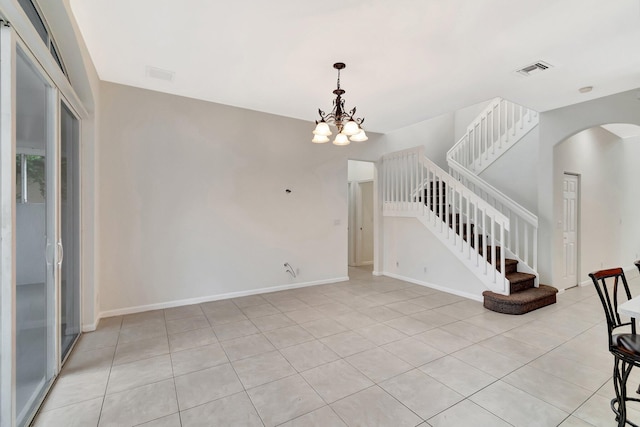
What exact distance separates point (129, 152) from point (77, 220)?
3.59 ft

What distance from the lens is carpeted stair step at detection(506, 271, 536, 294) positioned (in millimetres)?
4211

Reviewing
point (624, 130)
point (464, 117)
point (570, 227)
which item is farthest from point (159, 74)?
point (624, 130)

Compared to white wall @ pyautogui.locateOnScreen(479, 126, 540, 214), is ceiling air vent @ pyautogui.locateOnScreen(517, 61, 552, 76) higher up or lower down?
higher up

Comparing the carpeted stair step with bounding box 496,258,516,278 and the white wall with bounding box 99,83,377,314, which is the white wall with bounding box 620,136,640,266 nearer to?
the carpeted stair step with bounding box 496,258,516,278

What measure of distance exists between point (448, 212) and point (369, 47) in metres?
3.69

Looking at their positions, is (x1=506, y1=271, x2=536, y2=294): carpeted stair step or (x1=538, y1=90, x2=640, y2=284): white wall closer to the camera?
(x1=506, y1=271, x2=536, y2=294): carpeted stair step

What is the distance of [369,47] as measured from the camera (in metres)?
2.84

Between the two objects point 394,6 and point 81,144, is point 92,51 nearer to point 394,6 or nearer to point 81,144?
point 81,144

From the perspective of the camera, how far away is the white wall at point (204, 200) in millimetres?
3781

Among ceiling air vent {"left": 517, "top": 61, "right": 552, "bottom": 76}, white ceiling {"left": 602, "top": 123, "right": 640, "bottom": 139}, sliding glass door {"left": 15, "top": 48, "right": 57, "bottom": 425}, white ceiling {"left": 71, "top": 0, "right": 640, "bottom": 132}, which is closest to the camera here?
sliding glass door {"left": 15, "top": 48, "right": 57, "bottom": 425}

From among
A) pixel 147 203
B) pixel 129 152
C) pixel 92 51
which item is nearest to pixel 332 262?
pixel 147 203

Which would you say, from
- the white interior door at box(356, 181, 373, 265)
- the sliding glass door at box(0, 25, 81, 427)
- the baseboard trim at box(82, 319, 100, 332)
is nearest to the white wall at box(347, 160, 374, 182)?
the white interior door at box(356, 181, 373, 265)

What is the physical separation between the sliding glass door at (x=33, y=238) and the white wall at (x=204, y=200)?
146 centimetres

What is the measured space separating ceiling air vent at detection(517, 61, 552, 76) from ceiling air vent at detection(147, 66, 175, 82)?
13.3 ft
